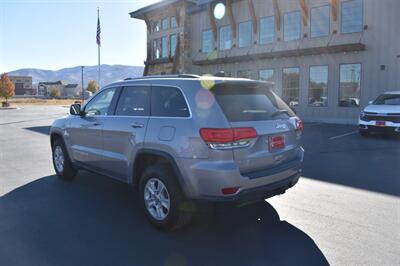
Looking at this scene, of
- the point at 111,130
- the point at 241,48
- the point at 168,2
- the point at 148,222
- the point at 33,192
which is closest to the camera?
the point at 148,222

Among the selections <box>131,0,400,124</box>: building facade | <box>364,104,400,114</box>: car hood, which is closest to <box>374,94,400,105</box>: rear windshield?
<box>364,104,400,114</box>: car hood

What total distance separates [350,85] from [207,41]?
11.8 metres

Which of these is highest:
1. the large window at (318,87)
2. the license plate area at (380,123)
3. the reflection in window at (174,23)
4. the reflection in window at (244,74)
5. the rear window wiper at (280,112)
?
the reflection in window at (174,23)

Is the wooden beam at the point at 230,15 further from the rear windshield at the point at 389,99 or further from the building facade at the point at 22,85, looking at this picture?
the building facade at the point at 22,85

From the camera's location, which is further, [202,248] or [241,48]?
[241,48]

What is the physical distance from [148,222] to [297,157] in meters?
2.14

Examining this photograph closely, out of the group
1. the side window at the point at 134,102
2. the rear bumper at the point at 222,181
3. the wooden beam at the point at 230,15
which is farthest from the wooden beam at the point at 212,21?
the rear bumper at the point at 222,181

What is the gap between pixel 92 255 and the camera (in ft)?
12.2

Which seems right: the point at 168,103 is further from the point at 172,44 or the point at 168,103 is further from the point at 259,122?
the point at 172,44

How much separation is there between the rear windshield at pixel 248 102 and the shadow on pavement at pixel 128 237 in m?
1.40

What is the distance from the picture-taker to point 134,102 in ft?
16.3

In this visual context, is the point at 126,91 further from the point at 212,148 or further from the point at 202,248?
the point at 202,248

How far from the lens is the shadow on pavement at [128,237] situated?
12.0 feet

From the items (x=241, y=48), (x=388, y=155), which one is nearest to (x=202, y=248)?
(x=388, y=155)
